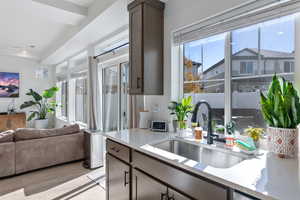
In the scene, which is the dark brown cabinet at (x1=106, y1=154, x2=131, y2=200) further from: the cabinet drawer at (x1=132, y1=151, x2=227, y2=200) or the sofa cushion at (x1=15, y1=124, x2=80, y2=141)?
the sofa cushion at (x1=15, y1=124, x2=80, y2=141)

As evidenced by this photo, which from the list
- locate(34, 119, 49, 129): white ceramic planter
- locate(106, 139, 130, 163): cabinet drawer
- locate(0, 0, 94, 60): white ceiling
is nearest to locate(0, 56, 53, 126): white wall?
locate(0, 0, 94, 60): white ceiling

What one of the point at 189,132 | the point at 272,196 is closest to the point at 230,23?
the point at 189,132

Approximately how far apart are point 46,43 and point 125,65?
310 centimetres

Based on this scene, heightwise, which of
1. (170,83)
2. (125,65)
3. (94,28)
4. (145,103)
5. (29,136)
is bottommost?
(29,136)

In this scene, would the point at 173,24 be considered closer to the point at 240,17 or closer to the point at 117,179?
the point at 240,17

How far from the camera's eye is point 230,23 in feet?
4.86

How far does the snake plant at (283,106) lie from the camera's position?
1.09 metres

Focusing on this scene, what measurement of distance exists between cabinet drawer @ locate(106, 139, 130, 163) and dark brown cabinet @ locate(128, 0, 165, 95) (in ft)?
2.01

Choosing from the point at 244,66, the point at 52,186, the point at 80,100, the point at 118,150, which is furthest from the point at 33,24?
the point at 244,66

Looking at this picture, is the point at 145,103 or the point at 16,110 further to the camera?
the point at 16,110

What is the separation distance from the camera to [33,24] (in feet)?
11.6

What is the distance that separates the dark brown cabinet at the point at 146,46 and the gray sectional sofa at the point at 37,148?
2.04 m

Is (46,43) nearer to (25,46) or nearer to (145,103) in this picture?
(25,46)

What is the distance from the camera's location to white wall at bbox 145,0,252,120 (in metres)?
1.69
